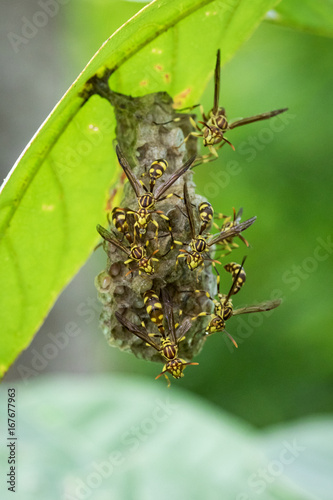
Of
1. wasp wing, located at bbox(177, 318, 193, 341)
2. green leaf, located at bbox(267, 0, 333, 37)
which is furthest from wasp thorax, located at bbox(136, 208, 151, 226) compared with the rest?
green leaf, located at bbox(267, 0, 333, 37)

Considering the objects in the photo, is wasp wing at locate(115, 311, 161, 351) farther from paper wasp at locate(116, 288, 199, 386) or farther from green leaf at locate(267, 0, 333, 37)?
green leaf at locate(267, 0, 333, 37)

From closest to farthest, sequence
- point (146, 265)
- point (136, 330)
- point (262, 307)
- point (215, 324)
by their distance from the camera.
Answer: point (146, 265) → point (136, 330) → point (215, 324) → point (262, 307)

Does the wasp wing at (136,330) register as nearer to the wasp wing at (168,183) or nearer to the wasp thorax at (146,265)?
the wasp thorax at (146,265)

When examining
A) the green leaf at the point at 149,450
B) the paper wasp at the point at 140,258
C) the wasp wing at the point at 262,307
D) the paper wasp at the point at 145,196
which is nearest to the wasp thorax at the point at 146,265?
the paper wasp at the point at 140,258

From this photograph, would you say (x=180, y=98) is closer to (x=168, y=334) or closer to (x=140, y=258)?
(x=140, y=258)

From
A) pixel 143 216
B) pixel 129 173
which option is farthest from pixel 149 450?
pixel 129 173

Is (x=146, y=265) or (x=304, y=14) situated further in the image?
(x=304, y=14)
